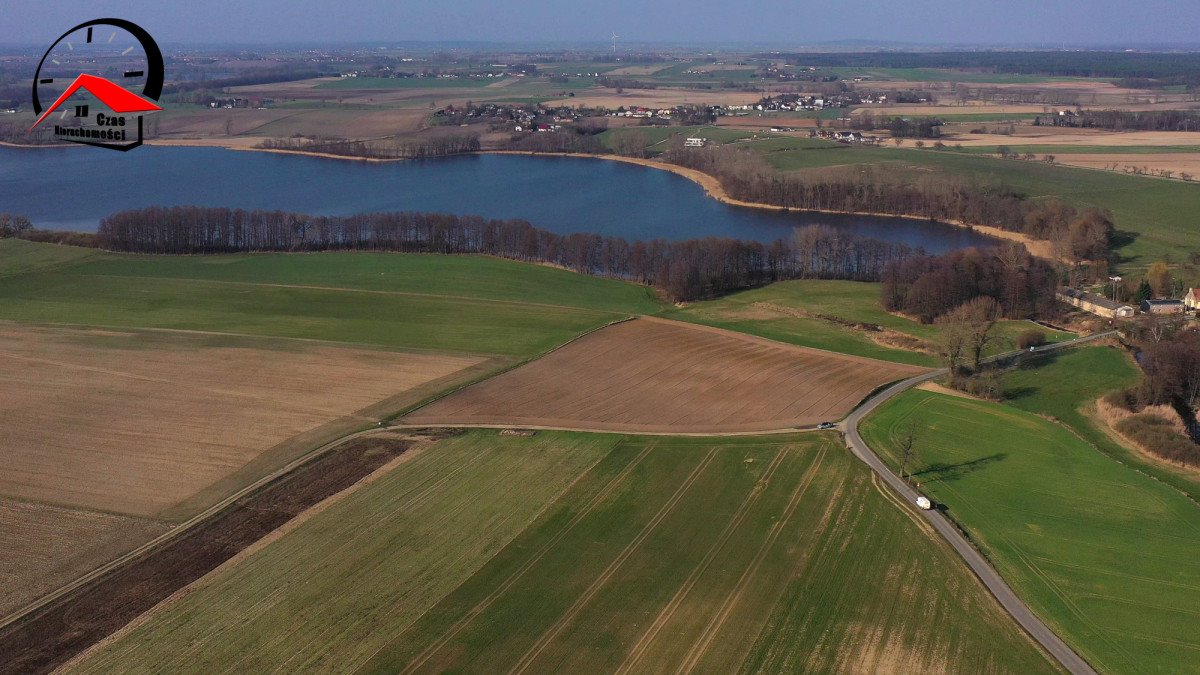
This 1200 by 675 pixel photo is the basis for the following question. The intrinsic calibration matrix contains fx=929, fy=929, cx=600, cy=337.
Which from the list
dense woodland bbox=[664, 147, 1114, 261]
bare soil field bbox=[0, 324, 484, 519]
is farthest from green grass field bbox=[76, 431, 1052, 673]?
dense woodland bbox=[664, 147, 1114, 261]

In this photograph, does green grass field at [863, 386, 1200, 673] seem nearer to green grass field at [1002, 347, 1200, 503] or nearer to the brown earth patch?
green grass field at [1002, 347, 1200, 503]

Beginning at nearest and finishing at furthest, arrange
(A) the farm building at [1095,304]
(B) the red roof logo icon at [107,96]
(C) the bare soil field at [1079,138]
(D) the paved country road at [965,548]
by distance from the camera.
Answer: (D) the paved country road at [965,548] → (B) the red roof logo icon at [107,96] → (A) the farm building at [1095,304] → (C) the bare soil field at [1079,138]

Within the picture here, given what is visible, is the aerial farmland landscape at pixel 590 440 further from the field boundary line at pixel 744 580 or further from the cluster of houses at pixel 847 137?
the cluster of houses at pixel 847 137

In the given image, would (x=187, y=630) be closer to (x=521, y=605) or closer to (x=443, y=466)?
(x=521, y=605)

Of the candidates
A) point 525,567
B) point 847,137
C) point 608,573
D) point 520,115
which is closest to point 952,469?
point 608,573

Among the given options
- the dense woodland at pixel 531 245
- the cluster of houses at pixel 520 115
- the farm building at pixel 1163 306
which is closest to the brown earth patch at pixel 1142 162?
the dense woodland at pixel 531 245

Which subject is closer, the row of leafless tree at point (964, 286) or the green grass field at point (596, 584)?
the green grass field at point (596, 584)
